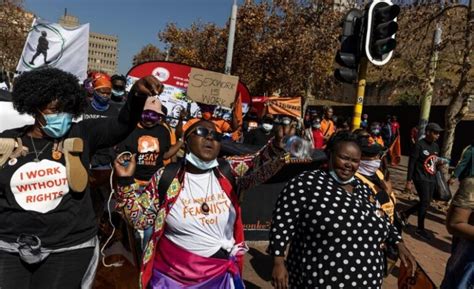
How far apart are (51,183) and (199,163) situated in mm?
869

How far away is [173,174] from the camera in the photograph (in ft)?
9.58

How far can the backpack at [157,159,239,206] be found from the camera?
2883 mm

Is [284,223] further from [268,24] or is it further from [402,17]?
[268,24]

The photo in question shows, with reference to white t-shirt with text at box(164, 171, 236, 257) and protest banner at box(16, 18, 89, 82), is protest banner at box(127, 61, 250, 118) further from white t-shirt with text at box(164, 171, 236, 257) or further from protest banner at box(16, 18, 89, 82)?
white t-shirt with text at box(164, 171, 236, 257)

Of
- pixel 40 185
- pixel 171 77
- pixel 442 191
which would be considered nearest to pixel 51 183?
pixel 40 185

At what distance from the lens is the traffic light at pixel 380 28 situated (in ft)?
20.4

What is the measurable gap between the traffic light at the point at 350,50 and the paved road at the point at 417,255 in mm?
2454

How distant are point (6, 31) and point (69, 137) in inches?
1077

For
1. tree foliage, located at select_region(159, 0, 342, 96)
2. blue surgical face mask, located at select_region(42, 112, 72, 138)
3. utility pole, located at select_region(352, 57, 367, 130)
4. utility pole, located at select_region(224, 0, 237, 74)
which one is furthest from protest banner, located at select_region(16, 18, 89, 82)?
tree foliage, located at select_region(159, 0, 342, 96)

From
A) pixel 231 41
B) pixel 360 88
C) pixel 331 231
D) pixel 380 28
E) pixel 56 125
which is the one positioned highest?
pixel 231 41

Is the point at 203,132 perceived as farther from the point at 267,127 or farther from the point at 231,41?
the point at 231,41

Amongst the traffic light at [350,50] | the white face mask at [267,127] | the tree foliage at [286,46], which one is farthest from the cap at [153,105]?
the tree foliage at [286,46]

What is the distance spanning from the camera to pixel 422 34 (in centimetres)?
1105

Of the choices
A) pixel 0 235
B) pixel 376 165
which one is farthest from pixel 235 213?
pixel 376 165
